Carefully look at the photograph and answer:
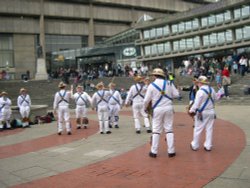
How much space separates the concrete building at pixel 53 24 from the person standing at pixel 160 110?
52572mm

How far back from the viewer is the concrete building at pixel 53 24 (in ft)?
216

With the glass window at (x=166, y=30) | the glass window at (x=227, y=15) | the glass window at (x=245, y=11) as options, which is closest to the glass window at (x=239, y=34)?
the glass window at (x=227, y=15)

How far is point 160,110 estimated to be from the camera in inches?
365

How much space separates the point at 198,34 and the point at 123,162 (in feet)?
144

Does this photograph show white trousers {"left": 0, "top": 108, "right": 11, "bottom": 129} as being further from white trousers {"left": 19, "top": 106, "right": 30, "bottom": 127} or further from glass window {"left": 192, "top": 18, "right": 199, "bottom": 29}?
glass window {"left": 192, "top": 18, "right": 199, "bottom": 29}

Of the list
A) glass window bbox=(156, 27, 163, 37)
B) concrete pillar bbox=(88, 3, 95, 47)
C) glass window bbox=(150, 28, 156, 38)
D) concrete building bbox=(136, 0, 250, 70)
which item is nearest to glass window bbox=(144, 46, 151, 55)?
concrete building bbox=(136, 0, 250, 70)

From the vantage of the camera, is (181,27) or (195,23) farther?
(181,27)

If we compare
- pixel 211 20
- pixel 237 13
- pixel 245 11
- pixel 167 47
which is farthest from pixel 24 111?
pixel 167 47

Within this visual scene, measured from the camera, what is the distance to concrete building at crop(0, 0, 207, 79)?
65.8 metres

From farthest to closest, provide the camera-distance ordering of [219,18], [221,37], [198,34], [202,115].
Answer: [198,34] < [221,37] < [219,18] < [202,115]

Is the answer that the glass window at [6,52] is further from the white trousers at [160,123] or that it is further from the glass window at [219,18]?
the white trousers at [160,123]

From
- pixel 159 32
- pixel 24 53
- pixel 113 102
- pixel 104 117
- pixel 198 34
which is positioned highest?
pixel 159 32

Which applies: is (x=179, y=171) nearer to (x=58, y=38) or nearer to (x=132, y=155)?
(x=132, y=155)

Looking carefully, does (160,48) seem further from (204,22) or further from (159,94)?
(159,94)
